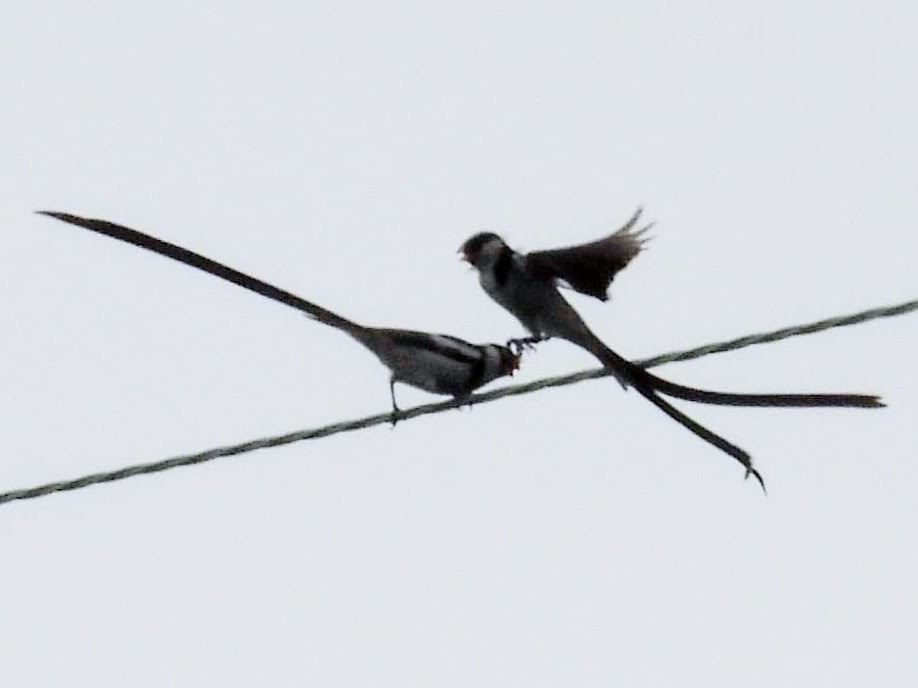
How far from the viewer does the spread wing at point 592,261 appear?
6289 mm

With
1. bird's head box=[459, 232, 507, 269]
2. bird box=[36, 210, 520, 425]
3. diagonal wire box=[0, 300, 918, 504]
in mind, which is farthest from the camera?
bird's head box=[459, 232, 507, 269]

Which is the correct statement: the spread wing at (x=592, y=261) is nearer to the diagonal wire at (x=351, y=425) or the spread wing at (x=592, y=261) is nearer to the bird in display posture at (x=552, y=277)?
the bird in display posture at (x=552, y=277)

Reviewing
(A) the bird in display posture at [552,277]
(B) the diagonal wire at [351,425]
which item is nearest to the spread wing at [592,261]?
(A) the bird in display posture at [552,277]

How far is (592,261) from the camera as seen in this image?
6375 millimetres

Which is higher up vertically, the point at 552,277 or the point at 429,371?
the point at 552,277

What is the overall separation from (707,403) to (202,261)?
148cm

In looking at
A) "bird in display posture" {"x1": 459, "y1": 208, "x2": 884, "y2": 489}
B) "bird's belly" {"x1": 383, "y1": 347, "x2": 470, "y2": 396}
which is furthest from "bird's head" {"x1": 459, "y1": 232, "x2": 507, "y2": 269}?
"bird's belly" {"x1": 383, "y1": 347, "x2": 470, "y2": 396}

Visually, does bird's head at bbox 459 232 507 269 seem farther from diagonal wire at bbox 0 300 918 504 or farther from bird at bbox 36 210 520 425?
diagonal wire at bbox 0 300 918 504

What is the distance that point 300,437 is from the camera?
5156 mm

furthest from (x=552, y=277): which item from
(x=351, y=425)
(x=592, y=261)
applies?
(x=351, y=425)

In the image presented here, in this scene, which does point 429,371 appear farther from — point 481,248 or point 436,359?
point 481,248

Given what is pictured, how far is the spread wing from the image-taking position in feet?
20.6

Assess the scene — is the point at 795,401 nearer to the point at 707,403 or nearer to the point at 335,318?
the point at 707,403

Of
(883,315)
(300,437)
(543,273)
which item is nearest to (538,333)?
(543,273)
